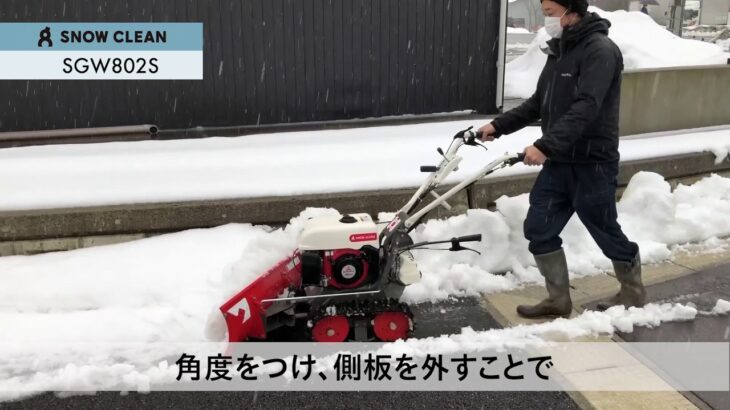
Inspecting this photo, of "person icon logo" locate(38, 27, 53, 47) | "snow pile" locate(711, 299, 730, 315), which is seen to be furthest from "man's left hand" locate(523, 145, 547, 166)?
"person icon logo" locate(38, 27, 53, 47)

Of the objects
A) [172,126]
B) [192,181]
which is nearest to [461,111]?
[172,126]

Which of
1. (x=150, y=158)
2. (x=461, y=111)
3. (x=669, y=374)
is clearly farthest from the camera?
(x=461, y=111)

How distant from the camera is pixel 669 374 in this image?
3.69 m

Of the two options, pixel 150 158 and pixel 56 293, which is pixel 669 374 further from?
pixel 150 158

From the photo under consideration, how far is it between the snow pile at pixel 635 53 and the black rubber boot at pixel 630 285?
7.09m

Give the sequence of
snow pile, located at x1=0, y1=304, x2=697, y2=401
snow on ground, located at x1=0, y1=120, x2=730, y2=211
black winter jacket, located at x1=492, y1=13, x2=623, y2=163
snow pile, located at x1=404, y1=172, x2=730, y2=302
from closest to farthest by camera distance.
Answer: snow pile, located at x1=0, y1=304, x2=697, y2=401 < black winter jacket, located at x1=492, y1=13, x2=623, y2=163 < snow pile, located at x1=404, y1=172, x2=730, y2=302 < snow on ground, located at x1=0, y1=120, x2=730, y2=211

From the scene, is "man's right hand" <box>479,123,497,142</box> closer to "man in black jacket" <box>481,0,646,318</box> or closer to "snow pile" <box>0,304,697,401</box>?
"man in black jacket" <box>481,0,646,318</box>

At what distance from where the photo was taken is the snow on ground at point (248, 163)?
18.3 feet


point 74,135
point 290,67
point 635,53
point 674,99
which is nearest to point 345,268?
point 74,135

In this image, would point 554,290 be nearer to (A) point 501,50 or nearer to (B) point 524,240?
(B) point 524,240

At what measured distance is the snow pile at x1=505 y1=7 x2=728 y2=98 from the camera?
39.1 feet

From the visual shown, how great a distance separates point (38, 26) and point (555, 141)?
6.41m

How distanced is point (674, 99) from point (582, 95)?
496 centimetres

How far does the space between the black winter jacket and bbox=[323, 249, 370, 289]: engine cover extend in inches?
49.4
